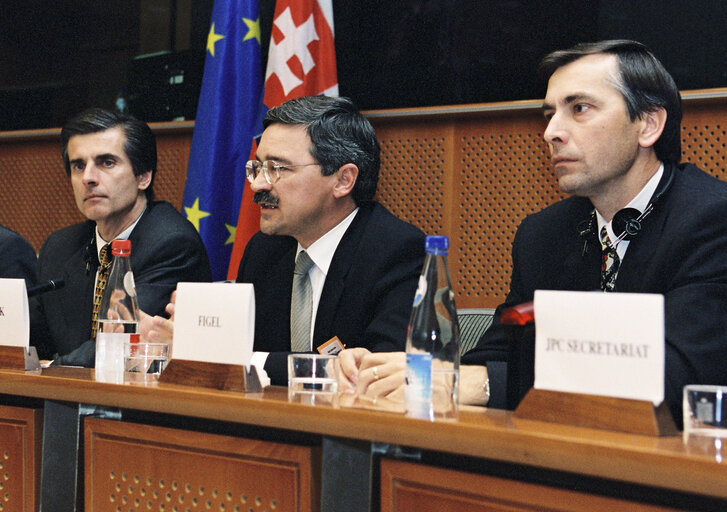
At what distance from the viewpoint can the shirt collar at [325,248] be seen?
2322 millimetres

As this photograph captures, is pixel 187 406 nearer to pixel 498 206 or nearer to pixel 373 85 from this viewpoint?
pixel 498 206

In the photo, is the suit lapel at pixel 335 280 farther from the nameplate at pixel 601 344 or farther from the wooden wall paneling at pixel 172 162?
the wooden wall paneling at pixel 172 162

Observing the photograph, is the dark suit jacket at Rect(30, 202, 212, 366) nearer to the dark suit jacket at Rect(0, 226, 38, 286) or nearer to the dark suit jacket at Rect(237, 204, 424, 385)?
the dark suit jacket at Rect(0, 226, 38, 286)

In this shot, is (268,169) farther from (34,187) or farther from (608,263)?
(34,187)

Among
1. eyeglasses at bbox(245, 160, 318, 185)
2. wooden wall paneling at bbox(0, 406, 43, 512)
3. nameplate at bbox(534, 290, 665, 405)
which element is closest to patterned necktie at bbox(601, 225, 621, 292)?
nameplate at bbox(534, 290, 665, 405)

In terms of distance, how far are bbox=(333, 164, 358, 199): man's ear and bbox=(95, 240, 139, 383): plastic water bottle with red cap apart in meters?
0.81

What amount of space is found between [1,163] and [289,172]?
7.23ft

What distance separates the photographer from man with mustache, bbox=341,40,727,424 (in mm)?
1647

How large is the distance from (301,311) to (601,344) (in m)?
1.36

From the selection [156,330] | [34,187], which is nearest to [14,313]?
[156,330]

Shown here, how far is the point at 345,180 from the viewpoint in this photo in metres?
2.46

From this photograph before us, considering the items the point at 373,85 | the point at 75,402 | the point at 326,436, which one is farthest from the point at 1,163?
the point at 326,436

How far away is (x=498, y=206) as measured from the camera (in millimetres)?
2799

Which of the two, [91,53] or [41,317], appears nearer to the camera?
[41,317]
